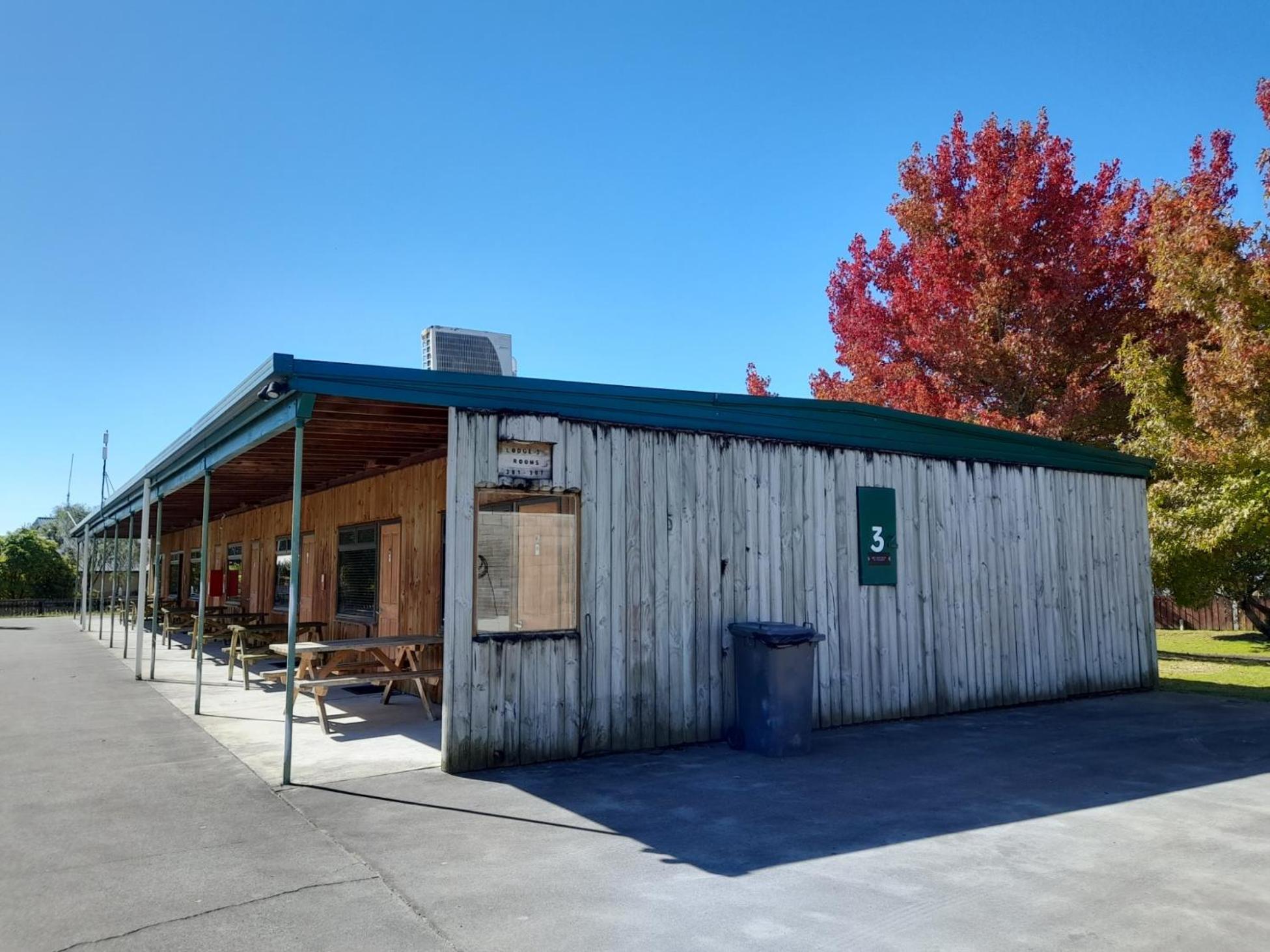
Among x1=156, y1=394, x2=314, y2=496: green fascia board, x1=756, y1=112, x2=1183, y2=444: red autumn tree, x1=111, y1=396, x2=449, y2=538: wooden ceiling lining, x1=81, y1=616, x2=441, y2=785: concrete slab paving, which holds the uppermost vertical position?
x1=756, y1=112, x2=1183, y2=444: red autumn tree

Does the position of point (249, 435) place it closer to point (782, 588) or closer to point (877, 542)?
point (782, 588)

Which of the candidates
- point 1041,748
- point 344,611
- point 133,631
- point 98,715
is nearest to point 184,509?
point 133,631

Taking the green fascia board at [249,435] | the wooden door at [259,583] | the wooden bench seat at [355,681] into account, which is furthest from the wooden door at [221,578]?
the wooden bench seat at [355,681]

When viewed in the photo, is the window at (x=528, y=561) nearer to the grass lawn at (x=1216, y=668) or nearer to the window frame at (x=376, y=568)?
the window frame at (x=376, y=568)

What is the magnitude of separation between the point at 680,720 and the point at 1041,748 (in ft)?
11.0

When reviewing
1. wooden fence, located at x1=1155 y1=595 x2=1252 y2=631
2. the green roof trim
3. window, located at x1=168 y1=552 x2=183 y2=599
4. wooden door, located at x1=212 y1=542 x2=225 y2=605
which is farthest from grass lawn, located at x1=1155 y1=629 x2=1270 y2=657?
window, located at x1=168 y1=552 x2=183 y2=599

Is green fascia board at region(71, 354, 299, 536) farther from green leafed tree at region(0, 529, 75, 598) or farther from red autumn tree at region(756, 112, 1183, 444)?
green leafed tree at region(0, 529, 75, 598)

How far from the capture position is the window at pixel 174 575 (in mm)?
30328

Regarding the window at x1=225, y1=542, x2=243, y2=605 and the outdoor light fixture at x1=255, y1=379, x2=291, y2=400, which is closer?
the outdoor light fixture at x1=255, y1=379, x2=291, y2=400

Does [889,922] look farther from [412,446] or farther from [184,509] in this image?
[184,509]

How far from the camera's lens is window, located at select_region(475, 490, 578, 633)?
7848 mm

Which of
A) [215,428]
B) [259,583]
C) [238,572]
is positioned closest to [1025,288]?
[215,428]

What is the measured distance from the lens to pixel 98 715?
10.1 meters

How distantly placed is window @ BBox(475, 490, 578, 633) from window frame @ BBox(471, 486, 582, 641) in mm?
12
